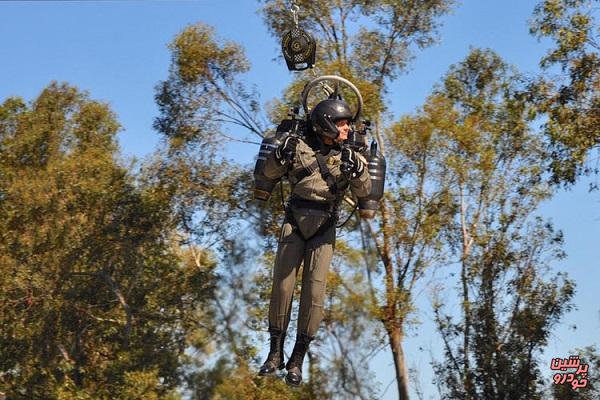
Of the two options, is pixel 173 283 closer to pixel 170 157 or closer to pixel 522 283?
pixel 170 157

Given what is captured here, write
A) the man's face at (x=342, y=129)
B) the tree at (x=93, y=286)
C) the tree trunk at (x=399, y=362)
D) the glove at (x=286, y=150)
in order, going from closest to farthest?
1. the glove at (x=286, y=150)
2. the man's face at (x=342, y=129)
3. the tree trunk at (x=399, y=362)
4. the tree at (x=93, y=286)

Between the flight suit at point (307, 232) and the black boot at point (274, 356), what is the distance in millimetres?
46

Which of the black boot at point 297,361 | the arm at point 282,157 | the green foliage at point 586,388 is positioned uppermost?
the green foliage at point 586,388

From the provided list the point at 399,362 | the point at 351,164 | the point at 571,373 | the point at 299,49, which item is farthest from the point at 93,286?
the point at 351,164

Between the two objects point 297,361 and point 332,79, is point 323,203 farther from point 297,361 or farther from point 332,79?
point 297,361

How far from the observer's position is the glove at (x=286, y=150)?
19.3ft

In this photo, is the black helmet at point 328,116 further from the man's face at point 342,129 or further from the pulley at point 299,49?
the pulley at point 299,49

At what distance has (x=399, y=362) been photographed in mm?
17875

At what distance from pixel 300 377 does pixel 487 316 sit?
13747 millimetres

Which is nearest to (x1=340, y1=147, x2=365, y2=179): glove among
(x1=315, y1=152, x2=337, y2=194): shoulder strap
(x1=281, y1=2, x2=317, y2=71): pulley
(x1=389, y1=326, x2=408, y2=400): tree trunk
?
(x1=315, y1=152, x2=337, y2=194): shoulder strap

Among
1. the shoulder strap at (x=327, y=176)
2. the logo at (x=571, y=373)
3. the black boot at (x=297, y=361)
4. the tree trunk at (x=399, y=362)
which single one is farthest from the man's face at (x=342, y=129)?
the logo at (x=571, y=373)

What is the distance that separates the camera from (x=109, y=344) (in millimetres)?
21656

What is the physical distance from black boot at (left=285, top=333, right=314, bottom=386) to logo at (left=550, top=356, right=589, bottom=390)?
502 inches

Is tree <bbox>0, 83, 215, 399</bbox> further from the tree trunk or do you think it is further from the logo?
the logo
